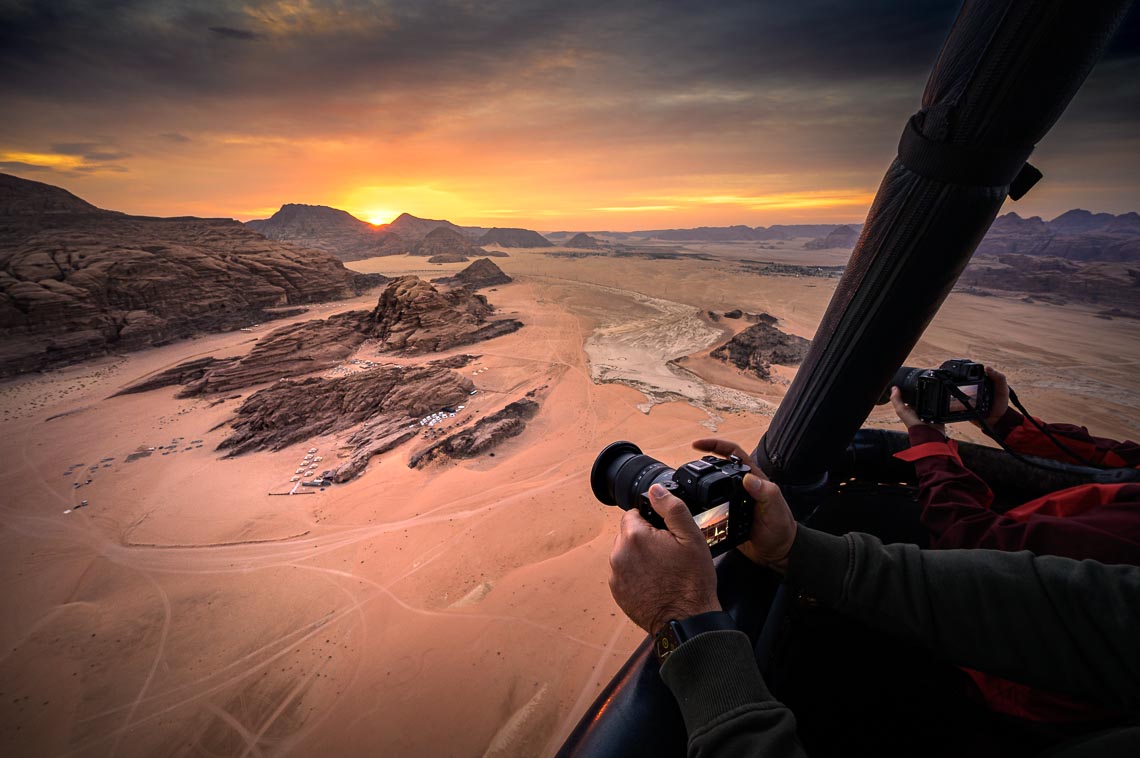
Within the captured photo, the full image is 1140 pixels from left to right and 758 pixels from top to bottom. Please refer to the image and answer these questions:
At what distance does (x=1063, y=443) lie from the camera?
7.42ft

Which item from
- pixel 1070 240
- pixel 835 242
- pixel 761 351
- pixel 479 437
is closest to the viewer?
pixel 479 437

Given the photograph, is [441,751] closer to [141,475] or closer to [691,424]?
[691,424]

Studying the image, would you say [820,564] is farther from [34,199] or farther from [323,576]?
[34,199]

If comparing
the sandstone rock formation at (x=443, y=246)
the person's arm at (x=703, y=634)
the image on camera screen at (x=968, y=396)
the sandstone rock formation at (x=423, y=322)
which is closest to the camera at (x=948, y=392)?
the image on camera screen at (x=968, y=396)

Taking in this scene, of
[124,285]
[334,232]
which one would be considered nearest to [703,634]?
[124,285]

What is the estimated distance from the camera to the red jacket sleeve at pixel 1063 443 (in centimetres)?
218

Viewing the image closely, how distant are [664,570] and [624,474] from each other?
63 centimetres

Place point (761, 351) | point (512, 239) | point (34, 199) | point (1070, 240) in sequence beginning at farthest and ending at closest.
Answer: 1. point (512, 239)
2. point (1070, 240)
3. point (34, 199)
4. point (761, 351)

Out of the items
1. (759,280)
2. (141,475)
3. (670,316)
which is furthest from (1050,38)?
(759,280)

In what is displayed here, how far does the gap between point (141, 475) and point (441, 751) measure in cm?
1111

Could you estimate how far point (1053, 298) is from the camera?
29.8m

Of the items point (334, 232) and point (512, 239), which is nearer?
point (334, 232)

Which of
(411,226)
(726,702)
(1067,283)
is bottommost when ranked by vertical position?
(1067,283)

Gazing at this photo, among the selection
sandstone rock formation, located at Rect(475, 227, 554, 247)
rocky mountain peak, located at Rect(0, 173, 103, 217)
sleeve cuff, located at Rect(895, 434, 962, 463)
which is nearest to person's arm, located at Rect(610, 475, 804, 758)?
sleeve cuff, located at Rect(895, 434, 962, 463)
